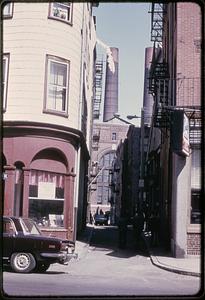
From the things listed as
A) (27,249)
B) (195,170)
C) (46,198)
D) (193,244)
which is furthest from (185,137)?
(27,249)

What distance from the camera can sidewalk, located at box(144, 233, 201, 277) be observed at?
13.7 m

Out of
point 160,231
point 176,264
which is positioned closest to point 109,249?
point 160,231

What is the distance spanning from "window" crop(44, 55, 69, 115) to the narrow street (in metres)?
5.73

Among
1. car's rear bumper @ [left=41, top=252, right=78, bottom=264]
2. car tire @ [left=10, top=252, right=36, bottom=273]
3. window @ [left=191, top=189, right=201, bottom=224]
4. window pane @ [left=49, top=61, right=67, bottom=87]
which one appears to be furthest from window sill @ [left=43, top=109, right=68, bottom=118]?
car tire @ [left=10, top=252, right=36, bottom=273]

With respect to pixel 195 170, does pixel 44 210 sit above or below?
below

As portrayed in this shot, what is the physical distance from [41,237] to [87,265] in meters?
2.91

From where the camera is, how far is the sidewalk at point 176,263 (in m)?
13.7

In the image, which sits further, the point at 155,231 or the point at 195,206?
the point at 155,231

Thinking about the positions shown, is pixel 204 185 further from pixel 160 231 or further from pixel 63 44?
pixel 160 231

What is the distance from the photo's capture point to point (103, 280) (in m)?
11.5

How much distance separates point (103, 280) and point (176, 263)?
431 cm

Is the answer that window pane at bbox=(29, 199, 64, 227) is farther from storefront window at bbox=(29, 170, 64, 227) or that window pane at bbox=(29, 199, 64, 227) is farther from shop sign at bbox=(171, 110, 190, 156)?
shop sign at bbox=(171, 110, 190, 156)

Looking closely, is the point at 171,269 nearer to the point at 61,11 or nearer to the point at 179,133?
the point at 179,133

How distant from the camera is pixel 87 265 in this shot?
14.6 m
